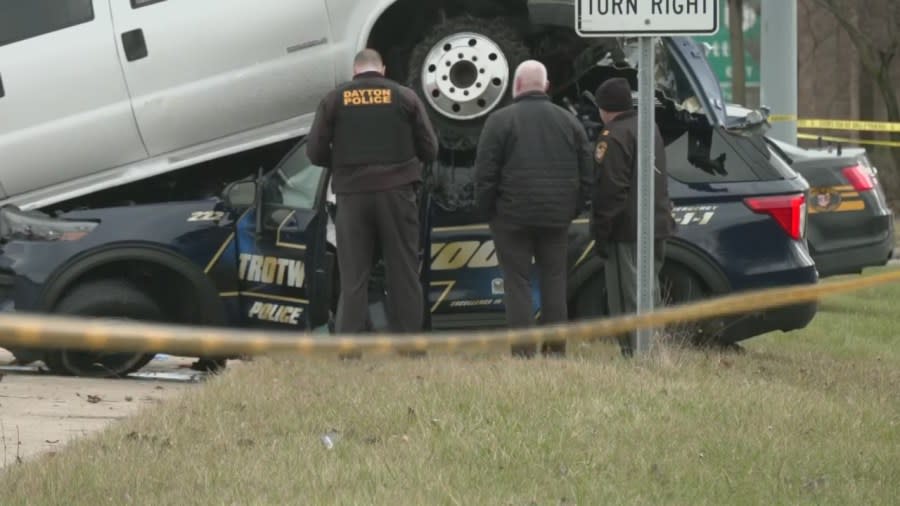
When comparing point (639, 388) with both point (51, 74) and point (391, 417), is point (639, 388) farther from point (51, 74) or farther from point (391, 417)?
point (51, 74)

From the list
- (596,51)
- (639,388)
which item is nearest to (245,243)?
(596,51)

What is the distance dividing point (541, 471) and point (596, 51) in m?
5.01

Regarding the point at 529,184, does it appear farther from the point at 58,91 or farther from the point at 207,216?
the point at 58,91

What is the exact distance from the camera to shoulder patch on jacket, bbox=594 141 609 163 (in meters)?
9.72

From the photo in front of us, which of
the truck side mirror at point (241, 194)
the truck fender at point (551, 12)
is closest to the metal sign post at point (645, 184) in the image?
the truck fender at point (551, 12)

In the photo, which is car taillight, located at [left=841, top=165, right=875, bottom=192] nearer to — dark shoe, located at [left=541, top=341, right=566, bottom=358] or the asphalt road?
dark shoe, located at [left=541, top=341, right=566, bottom=358]

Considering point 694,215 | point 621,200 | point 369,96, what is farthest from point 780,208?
point 369,96

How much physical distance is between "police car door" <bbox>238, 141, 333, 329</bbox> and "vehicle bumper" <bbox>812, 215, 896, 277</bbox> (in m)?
3.85

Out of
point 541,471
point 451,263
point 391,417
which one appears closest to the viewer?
point 541,471

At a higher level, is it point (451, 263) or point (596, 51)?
point (596, 51)

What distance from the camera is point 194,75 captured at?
1045 centimetres

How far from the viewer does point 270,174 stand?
10.2 m

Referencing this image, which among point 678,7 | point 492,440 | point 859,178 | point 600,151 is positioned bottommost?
point 859,178

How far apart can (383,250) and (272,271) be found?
873 mm
